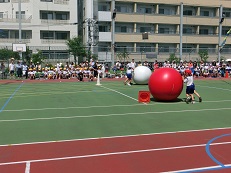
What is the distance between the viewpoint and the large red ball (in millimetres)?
14852

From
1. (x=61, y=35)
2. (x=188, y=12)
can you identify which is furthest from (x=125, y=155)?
(x=188, y=12)

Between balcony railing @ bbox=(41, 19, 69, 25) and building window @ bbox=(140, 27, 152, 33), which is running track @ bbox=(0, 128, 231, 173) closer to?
balcony railing @ bbox=(41, 19, 69, 25)

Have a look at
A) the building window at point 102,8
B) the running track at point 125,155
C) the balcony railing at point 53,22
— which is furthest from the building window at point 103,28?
the running track at point 125,155

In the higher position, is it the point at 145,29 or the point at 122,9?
the point at 122,9

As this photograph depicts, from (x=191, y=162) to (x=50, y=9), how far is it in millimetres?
50617

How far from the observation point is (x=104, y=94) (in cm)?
1861

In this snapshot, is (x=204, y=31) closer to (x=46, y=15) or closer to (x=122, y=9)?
(x=122, y=9)

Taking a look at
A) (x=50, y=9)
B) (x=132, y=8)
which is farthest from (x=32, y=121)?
(x=132, y=8)

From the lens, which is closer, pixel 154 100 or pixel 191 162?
pixel 191 162

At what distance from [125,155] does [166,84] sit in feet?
26.1

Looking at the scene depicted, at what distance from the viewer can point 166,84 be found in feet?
48.6

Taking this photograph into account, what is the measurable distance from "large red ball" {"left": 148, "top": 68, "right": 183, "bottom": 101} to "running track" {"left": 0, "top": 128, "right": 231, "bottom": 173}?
5.83 meters

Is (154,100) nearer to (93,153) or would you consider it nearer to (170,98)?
(170,98)

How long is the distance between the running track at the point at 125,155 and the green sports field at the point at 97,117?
0.74 metres
